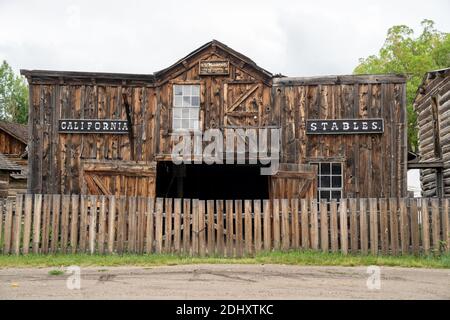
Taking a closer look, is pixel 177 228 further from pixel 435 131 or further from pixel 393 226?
pixel 435 131

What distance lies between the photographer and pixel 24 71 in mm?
15938

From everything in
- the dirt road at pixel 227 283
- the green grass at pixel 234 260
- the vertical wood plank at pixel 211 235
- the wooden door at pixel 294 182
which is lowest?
the dirt road at pixel 227 283

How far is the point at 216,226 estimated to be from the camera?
39.6 feet

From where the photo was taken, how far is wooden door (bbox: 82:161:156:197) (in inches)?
578

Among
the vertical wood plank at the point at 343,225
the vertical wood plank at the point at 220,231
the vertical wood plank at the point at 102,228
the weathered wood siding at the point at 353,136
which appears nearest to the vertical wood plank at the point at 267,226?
the vertical wood plank at the point at 220,231

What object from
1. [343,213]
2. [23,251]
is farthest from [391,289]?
[23,251]

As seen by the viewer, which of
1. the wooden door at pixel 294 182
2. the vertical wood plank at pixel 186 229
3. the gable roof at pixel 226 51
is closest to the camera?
the vertical wood plank at pixel 186 229

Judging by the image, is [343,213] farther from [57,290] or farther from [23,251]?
[23,251]

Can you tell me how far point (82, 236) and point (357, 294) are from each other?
7.14m

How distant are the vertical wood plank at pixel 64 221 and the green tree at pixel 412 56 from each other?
1182 inches

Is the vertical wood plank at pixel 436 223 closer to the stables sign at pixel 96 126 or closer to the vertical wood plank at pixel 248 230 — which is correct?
the vertical wood plank at pixel 248 230

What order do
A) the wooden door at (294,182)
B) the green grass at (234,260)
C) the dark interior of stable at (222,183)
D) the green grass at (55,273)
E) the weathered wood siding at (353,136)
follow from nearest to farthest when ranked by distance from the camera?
the green grass at (55,273)
the green grass at (234,260)
the wooden door at (294,182)
the weathered wood siding at (353,136)
the dark interior of stable at (222,183)

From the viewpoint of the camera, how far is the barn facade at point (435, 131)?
61.6 feet

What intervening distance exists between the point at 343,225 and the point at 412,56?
97.1 feet
